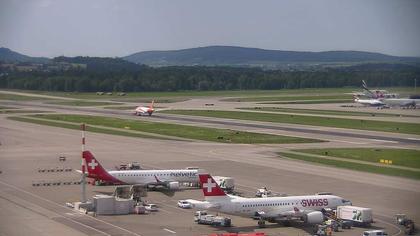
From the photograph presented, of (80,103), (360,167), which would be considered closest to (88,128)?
(360,167)

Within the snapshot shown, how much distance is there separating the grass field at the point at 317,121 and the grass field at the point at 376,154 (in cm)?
2303

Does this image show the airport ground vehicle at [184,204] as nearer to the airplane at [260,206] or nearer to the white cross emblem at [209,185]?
the airplane at [260,206]

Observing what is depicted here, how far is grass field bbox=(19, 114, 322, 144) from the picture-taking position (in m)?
103

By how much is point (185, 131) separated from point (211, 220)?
6613cm

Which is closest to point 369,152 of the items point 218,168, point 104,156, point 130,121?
point 218,168

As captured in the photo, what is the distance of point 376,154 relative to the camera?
281 feet

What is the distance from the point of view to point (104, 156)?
290 feet

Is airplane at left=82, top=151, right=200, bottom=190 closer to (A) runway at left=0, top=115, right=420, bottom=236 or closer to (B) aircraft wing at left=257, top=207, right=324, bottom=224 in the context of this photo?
(A) runway at left=0, top=115, right=420, bottom=236

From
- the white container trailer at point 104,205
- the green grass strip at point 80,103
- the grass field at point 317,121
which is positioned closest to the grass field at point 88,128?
the grass field at point 317,121

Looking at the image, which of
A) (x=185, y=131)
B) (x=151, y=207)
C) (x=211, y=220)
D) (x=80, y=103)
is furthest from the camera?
(x=80, y=103)

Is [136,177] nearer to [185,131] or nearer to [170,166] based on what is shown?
[170,166]

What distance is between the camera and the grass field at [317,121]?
116812 mm

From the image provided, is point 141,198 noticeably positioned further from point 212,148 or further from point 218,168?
point 212,148

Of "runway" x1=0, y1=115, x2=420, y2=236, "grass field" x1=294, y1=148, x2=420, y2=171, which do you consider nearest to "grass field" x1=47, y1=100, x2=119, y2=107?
"runway" x1=0, y1=115, x2=420, y2=236
